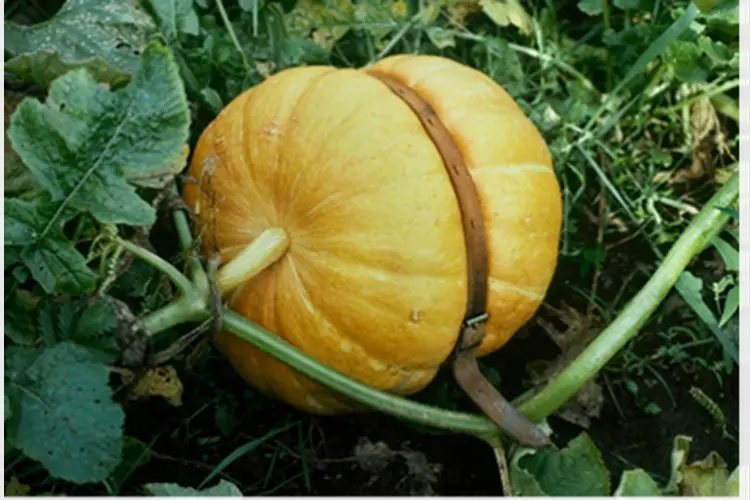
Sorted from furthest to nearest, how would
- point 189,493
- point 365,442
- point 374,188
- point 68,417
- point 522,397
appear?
point 365,442 < point 522,397 < point 374,188 < point 189,493 < point 68,417

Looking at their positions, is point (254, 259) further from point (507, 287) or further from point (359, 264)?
point (507, 287)

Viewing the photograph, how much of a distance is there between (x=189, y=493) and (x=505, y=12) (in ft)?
5.09

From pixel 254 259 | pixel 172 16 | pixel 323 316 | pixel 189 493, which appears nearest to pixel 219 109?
pixel 172 16


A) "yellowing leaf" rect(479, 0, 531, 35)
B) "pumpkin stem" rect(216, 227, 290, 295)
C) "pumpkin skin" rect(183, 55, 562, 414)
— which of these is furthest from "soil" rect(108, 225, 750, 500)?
"yellowing leaf" rect(479, 0, 531, 35)

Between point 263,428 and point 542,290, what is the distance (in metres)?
0.67

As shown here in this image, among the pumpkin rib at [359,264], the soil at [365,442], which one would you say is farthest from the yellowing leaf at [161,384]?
the pumpkin rib at [359,264]

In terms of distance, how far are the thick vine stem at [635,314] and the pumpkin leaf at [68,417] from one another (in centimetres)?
85

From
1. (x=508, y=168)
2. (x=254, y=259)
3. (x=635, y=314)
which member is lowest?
(x=635, y=314)

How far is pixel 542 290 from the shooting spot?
1.92 meters

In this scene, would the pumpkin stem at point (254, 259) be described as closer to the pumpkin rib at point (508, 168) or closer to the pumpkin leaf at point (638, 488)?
the pumpkin rib at point (508, 168)

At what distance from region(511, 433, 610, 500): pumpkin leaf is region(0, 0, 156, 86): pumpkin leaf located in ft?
3.39

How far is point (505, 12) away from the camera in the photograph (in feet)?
8.20

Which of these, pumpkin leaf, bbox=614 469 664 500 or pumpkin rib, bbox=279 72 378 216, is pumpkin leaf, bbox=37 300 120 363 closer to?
pumpkin rib, bbox=279 72 378 216

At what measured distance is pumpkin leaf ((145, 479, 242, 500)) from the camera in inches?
59.2
